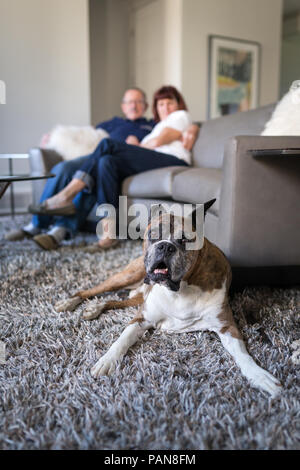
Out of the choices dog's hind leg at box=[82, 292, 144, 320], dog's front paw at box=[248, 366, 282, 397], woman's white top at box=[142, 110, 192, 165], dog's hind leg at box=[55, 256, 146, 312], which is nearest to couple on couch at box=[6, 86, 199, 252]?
woman's white top at box=[142, 110, 192, 165]

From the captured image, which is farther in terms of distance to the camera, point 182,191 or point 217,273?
point 182,191

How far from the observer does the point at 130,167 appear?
2699 mm

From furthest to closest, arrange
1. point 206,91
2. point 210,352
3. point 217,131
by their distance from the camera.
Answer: point 206,91, point 217,131, point 210,352

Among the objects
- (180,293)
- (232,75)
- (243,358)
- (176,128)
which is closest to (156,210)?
(180,293)

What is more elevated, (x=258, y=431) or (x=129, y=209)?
(x=129, y=209)

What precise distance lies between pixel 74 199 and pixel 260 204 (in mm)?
1480

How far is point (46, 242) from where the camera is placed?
95.9 inches

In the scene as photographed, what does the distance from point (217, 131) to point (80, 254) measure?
138 centimetres

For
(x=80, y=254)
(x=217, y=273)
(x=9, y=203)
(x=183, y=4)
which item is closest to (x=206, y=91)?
(x=183, y=4)

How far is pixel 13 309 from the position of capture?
1511 millimetres

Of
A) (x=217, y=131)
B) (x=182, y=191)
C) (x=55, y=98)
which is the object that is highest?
(x=55, y=98)

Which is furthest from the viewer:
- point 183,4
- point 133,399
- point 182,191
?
point 183,4

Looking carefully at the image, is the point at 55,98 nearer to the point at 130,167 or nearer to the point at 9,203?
the point at 9,203

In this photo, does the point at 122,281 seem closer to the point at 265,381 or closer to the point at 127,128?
the point at 265,381
